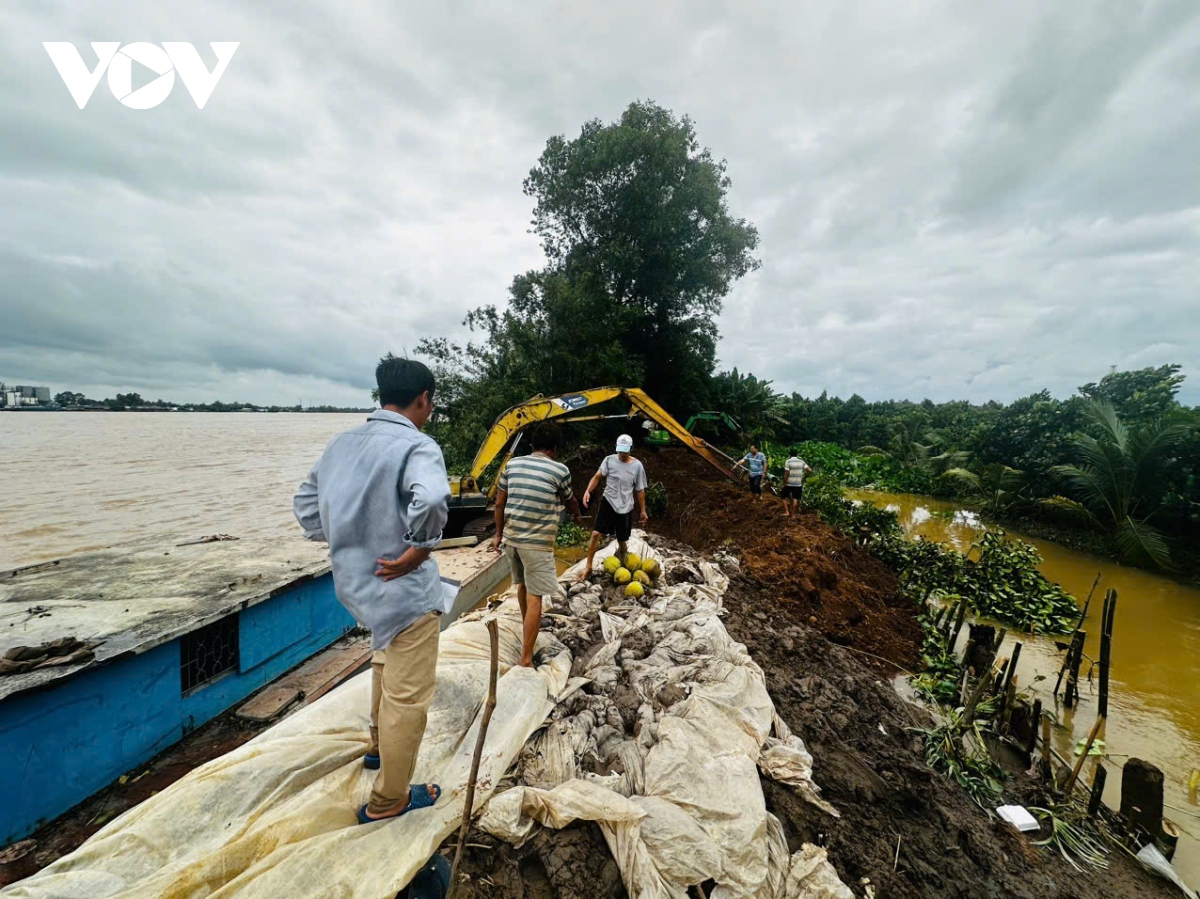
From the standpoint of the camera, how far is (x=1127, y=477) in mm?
9492

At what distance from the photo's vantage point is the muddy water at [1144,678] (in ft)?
13.0

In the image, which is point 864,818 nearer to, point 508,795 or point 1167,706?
point 508,795

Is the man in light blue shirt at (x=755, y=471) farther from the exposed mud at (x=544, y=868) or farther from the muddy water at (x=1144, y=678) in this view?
the exposed mud at (x=544, y=868)

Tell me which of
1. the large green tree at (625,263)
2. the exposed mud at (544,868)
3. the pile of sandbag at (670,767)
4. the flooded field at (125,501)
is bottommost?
the flooded field at (125,501)

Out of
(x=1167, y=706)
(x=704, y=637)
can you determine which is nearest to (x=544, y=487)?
(x=704, y=637)

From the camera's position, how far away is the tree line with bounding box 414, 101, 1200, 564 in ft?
38.6

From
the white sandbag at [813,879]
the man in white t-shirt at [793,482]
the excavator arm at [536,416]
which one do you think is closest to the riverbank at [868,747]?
the white sandbag at [813,879]

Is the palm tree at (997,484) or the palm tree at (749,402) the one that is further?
the palm tree at (749,402)

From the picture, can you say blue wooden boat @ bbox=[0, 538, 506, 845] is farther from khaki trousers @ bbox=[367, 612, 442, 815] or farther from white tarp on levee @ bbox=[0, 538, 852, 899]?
white tarp on levee @ bbox=[0, 538, 852, 899]

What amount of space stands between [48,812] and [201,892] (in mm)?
1774

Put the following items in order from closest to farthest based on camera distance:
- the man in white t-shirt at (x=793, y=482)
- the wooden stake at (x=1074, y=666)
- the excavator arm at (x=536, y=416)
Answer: the wooden stake at (x=1074, y=666) < the excavator arm at (x=536, y=416) < the man in white t-shirt at (x=793, y=482)

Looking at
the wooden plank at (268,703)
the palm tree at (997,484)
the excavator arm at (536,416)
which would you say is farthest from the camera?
the palm tree at (997,484)

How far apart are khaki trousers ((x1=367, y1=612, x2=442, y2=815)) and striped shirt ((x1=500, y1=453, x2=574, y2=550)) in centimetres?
143

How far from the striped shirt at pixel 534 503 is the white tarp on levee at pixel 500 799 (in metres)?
0.90
